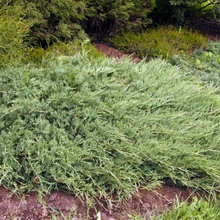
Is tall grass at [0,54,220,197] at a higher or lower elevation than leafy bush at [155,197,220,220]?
higher

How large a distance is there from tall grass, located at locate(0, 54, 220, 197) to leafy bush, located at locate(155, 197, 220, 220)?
180 mm

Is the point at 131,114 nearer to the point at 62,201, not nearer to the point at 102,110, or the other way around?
the point at 102,110

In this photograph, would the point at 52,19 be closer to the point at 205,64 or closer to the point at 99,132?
the point at 205,64

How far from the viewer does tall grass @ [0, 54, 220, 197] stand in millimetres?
2639

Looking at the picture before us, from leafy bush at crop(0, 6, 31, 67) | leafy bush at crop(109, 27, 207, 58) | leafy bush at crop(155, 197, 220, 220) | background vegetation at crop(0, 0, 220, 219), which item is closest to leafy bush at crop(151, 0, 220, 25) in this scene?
leafy bush at crop(109, 27, 207, 58)

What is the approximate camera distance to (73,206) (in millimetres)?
2574

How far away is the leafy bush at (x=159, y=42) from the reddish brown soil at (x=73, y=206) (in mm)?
2763

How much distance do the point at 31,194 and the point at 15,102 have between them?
0.69 metres

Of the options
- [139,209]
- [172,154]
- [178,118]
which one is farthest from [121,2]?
[139,209]

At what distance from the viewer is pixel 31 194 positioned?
8.58 feet

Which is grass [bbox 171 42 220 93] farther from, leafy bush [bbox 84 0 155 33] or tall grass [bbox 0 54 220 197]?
tall grass [bbox 0 54 220 197]

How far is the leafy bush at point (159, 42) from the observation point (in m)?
Answer: 5.47

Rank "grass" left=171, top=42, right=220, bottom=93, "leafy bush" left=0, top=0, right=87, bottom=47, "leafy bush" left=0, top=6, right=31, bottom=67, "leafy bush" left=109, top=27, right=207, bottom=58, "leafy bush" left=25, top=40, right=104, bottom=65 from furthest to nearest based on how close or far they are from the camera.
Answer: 1. "leafy bush" left=109, top=27, right=207, bottom=58
2. "grass" left=171, top=42, right=220, bottom=93
3. "leafy bush" left=0, top=0, right=87, bottom=47
4. "leafy bush" left=25, top=40, right=104, bottom=65
5. "leafy bush" left=0, top=6, right=31, bottom=67

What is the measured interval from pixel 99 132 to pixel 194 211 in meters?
0.86
